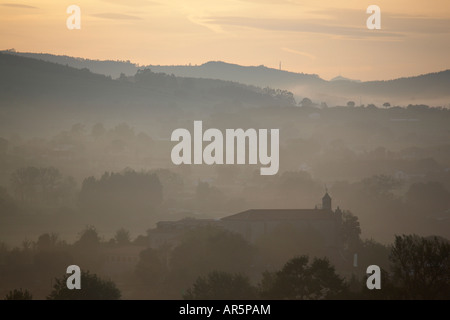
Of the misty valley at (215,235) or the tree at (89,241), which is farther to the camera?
the tree at (89,241)

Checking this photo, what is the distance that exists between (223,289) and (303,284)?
20.7ft

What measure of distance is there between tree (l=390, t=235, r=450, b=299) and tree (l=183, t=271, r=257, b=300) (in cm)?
1025

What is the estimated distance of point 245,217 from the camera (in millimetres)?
115062

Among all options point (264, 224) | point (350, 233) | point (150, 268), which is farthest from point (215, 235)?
point (350, 233)

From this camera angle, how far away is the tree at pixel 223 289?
2933 inches

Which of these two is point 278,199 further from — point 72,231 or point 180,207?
point 72,231

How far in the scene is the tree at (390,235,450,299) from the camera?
2731 inches

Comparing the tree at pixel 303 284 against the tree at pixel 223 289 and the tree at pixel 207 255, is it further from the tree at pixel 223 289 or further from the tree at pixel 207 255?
the tree at pixel 207 255

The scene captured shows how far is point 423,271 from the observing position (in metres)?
74.1

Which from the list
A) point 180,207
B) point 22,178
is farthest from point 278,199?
point 22,178

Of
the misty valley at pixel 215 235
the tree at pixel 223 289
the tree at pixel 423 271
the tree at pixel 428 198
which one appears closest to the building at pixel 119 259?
the misty valley at pixel 215 235

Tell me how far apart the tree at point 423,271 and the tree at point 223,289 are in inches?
404

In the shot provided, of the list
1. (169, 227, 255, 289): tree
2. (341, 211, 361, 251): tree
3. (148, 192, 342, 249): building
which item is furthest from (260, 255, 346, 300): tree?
(148, 192, 342, 249): building

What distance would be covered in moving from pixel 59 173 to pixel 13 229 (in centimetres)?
5039
